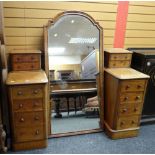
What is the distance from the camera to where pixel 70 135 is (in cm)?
270

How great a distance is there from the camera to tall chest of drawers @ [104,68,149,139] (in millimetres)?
2465

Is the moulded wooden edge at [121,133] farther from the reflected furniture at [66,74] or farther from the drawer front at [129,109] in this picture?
the reflected furniture at [66,74]

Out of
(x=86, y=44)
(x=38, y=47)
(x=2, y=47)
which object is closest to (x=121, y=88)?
(x=86, y=44)

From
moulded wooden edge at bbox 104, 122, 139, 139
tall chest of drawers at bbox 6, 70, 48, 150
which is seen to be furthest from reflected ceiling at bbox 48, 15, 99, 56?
moulded wooden edge at bbox 104, 122, 139, 139

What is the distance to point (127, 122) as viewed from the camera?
2629mm

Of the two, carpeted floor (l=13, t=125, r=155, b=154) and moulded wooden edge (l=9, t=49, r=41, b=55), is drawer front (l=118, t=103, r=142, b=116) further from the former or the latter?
moulded wooden edge (l=9, t=49, r=41, b=55)

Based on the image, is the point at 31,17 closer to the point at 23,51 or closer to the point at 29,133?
the point at 23,51

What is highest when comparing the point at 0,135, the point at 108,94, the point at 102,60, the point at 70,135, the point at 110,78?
the point at 102,60

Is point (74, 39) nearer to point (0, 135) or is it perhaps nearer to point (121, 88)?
point (121, 88)

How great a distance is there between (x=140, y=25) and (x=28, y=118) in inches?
74.5

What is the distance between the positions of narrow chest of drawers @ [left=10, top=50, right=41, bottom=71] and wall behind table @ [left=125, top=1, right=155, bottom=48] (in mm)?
1244

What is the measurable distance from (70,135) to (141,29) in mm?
1681

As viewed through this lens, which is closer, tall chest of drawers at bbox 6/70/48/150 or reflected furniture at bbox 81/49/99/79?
tall chest of drawers at bbox 6/70/48/150

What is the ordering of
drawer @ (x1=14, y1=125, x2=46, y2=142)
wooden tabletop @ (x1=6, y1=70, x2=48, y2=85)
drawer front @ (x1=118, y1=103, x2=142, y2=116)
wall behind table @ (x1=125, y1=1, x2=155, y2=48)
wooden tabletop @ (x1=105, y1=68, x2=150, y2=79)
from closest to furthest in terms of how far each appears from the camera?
wooden tabletop @ (x1=6, y1=70, x2=48, y2=85) → drawer @ (x1=14, y1=125, x2=46, y2=142) → wooden tabletop @ (x1=105, y1=68, x2=150, y2=79) → drawer front @ (x1=118, y1=103, x2=142, y2=116) → wall behind table @ (x1=125, y1=1, x2=155, y2=48)
